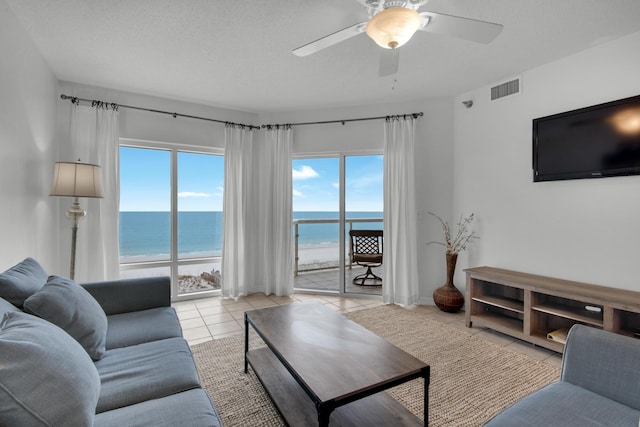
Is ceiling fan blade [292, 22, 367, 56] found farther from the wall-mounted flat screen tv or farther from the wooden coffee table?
the wall-mounted flat screen tv

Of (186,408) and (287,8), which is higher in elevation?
(287,8)

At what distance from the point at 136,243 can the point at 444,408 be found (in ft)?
12.4

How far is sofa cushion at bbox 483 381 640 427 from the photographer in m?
1.22

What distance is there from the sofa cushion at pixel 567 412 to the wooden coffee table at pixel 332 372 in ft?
1.26

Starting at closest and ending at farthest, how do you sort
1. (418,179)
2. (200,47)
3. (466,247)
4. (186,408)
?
(186,408) → (200,47) → (466,247) → (418,179)

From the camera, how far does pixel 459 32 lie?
188 cm

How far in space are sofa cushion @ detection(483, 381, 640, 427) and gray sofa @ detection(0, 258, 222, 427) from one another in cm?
118

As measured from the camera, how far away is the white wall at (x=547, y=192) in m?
2.53

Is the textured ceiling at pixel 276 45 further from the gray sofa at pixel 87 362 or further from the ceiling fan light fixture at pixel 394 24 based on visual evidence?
the gray sofa at pixel 87 362

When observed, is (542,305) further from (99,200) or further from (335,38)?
(99,200)

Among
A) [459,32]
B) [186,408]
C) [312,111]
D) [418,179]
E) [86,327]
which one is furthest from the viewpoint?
[312,111]

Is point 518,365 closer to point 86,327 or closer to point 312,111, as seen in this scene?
point 86,327

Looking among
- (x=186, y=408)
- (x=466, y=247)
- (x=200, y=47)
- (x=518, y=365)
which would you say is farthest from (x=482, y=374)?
(x=200, y=47)

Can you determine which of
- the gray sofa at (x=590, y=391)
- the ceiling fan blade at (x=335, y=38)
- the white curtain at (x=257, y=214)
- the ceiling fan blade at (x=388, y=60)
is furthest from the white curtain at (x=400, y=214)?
the gray sofa at (x=590, y=391)
